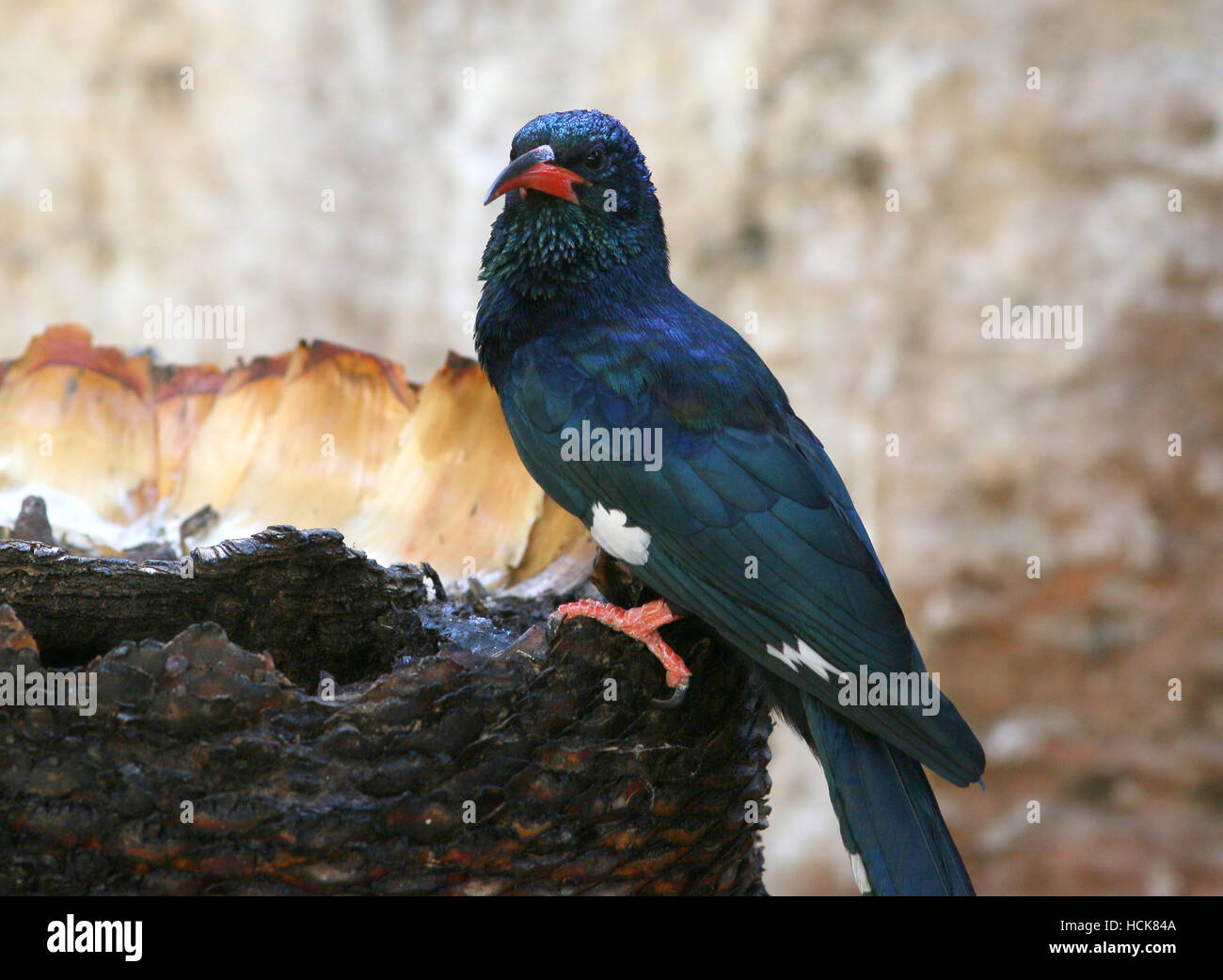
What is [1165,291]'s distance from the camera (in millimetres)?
1635

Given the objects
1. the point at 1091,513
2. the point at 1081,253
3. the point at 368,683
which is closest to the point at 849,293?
the point at 1081,253

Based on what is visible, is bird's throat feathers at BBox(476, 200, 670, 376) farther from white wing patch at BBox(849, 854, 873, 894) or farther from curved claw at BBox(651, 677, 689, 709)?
white wing patch at BBox(849, 854, 873, 894)

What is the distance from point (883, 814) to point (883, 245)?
3.71ft

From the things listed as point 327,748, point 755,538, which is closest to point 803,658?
point 755,538

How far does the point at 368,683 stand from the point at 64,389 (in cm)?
85

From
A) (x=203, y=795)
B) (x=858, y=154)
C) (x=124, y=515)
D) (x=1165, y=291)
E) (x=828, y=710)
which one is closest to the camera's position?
(x=203, y=795)

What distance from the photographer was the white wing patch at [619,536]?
886mm

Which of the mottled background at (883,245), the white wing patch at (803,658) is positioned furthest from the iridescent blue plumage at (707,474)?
the mottled background at (883,245)

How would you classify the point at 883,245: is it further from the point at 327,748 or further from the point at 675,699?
the point at 327,748

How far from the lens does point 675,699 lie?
76 centimetres

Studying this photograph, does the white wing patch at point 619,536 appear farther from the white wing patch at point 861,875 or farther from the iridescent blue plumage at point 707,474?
the white wing patch at point 861,875

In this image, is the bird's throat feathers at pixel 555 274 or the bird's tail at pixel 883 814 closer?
the bird's tail at pixel 883 814

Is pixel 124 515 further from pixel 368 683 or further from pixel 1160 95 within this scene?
pixel 1160 95

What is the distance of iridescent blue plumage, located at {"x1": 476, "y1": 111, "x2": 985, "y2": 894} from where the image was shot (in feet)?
2.69
